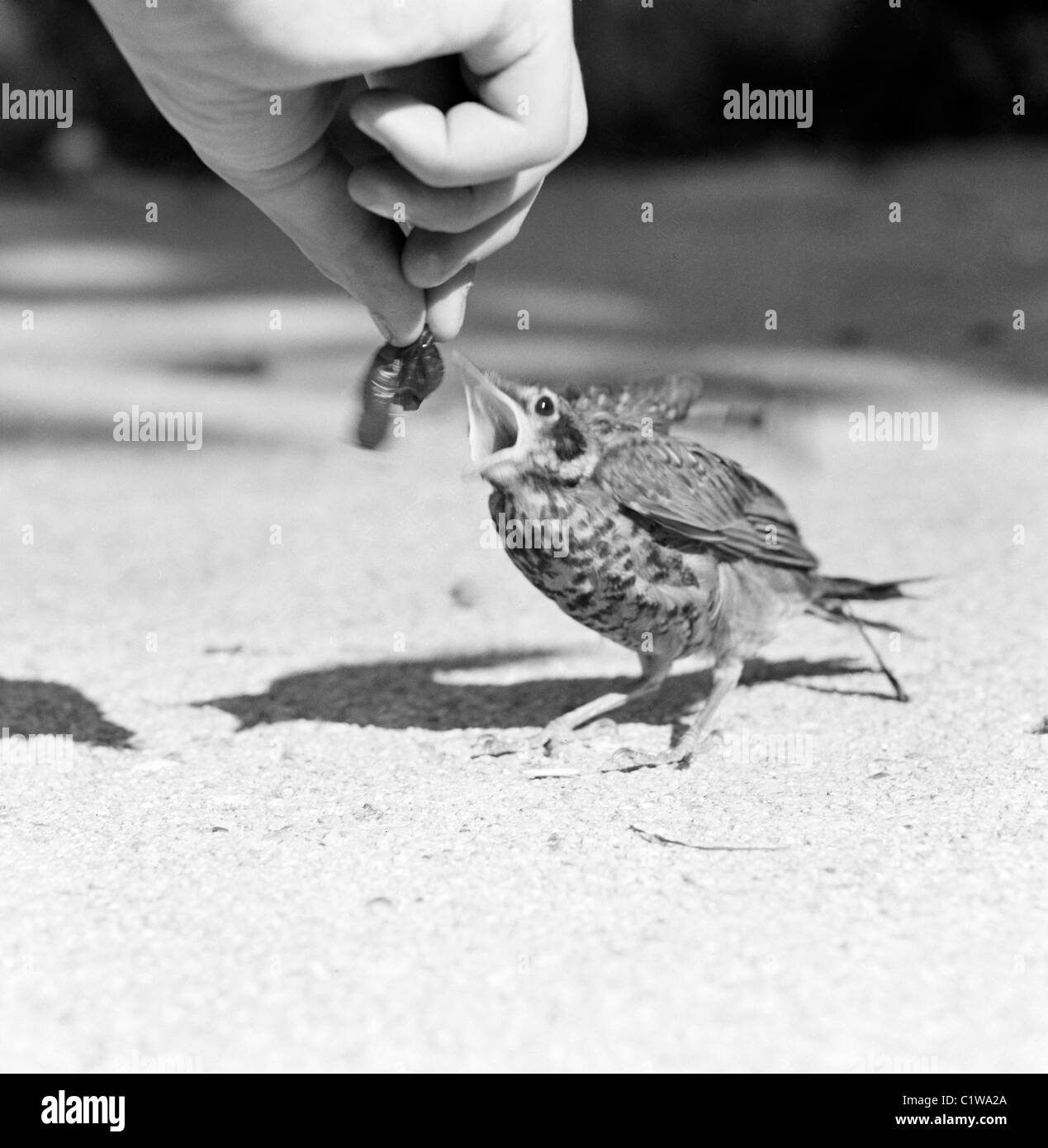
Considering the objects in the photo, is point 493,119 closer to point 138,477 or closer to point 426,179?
point 426,179

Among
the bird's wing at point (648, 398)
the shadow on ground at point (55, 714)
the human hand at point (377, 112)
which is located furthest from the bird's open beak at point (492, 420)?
the shadow on ground at point (55, 714)

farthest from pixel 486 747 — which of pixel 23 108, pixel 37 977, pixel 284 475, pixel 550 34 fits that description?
pixel 23 108

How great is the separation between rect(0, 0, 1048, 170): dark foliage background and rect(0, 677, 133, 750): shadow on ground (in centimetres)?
1020

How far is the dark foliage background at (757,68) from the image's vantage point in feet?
43.8

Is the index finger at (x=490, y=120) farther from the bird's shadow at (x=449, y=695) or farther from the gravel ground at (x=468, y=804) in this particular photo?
the bird's shadow at (x=449, y=695)

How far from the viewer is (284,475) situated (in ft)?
25.2

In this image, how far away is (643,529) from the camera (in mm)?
4180

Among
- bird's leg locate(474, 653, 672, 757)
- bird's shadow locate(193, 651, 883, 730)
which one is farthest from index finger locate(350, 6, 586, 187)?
bird's shadow locate(193, 651, 883, 730)

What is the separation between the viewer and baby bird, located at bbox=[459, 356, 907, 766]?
3.99 metres

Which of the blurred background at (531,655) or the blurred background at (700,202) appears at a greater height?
the blurred background at (700,202)

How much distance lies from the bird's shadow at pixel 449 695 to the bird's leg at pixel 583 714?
0.20 m

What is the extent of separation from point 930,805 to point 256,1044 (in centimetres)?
160

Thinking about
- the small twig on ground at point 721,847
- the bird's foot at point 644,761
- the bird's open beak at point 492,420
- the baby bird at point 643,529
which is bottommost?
the bird's foot at point 644,761

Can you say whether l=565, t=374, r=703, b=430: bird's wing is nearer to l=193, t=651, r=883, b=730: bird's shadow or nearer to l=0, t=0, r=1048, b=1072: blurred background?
l=0, t=0, r=1048, b=1072: blurred background
